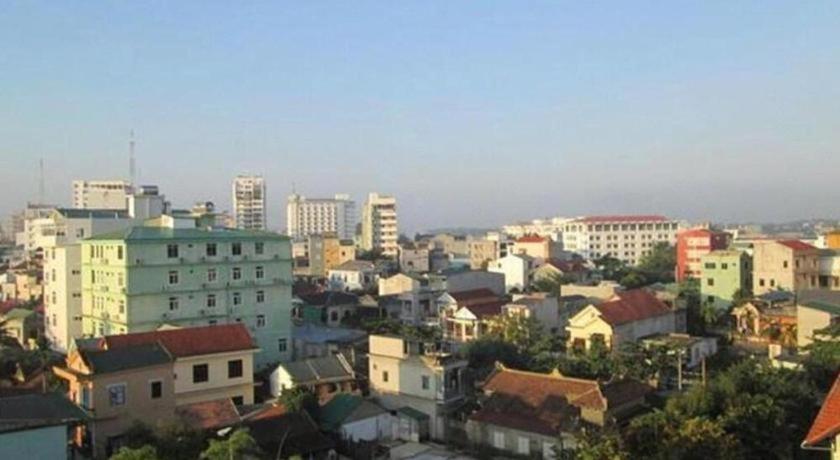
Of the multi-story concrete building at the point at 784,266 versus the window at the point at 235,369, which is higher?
the multi-story concrete building at the point at 784,266

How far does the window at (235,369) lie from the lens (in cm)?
2186

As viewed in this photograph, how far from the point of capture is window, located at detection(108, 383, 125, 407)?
60.7ft

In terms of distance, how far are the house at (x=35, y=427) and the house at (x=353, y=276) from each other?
38844mm

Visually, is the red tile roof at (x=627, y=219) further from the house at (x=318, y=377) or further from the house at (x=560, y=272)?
the house at (x=318, y=377)

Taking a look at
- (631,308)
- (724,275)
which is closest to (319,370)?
(631,308)

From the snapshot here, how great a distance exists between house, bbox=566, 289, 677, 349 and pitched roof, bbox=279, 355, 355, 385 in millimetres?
10318

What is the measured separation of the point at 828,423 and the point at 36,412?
13805mm

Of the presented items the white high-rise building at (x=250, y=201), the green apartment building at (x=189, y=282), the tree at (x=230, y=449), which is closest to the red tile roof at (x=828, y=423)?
the tree at (x=230, y=449)

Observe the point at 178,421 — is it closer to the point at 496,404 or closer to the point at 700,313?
the point at 496,404

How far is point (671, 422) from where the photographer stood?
14.0m

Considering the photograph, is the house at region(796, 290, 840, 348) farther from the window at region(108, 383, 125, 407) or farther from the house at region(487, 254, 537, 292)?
the house at region(487, 254, 537, 292)

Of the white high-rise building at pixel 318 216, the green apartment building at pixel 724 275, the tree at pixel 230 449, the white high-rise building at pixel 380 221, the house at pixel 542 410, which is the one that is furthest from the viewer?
the white high-rise building at pixel 318 216

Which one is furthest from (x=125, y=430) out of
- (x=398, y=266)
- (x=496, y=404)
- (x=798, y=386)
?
(x=398, y=266)

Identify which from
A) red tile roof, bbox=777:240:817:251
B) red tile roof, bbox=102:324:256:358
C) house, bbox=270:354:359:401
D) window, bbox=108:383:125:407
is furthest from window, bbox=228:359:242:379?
red tile roof, bbox=777:240:817:251
